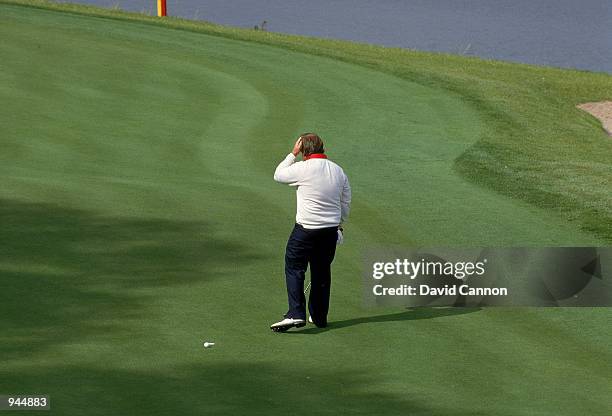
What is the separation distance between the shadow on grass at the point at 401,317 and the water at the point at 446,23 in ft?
115

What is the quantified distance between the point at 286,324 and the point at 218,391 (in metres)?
1.81

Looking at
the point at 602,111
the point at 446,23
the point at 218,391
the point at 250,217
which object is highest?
the point at 446,23

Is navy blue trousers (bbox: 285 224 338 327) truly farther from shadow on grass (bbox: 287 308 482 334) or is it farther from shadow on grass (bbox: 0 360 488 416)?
shadow on grass (bbox: 0 360 488 416)

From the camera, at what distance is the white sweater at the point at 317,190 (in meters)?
11.0

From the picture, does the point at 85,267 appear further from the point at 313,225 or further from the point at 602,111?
the point at 602,111

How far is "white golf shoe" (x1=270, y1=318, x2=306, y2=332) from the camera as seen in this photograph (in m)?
10.9

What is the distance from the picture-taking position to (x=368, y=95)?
24.1m

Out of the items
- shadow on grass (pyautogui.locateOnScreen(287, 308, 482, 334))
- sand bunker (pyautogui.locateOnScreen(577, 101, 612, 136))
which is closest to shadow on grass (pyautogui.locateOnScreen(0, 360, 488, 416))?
shadow on grass (pyautogui.locateOnScreen(287, 308, 482, 334))

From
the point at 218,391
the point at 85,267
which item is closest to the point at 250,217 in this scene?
the point at 85,267

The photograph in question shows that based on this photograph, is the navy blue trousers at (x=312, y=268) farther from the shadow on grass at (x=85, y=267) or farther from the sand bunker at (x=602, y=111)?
the sand bunker at (x=602, y=111)

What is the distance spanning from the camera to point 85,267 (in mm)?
12172

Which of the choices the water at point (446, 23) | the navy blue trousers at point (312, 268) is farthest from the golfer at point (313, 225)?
the water at point (446, 23)

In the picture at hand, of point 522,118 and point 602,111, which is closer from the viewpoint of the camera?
point 522,118

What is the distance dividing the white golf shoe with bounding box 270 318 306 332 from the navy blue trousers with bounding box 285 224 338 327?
0.08m
